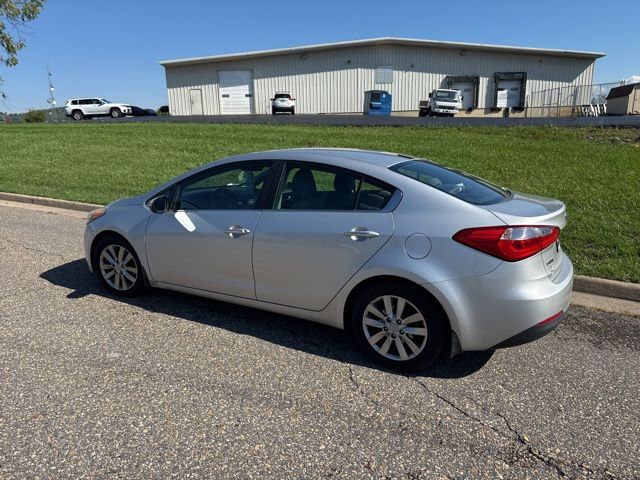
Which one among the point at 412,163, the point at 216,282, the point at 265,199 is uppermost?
the point at 412,163

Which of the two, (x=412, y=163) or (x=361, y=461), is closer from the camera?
(x=361, y=461)

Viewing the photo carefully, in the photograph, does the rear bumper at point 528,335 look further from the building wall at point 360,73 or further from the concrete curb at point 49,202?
the building wall at point 360,73

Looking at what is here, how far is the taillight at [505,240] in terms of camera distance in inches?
123

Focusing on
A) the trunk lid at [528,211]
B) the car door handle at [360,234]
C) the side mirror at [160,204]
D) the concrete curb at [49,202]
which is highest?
the trunk lid at [528,211]

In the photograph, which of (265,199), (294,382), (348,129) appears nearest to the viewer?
(294,382)

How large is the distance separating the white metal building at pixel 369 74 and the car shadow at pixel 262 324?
35712 millimetres

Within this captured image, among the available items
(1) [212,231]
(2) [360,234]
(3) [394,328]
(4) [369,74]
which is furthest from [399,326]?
(4) [369,74]

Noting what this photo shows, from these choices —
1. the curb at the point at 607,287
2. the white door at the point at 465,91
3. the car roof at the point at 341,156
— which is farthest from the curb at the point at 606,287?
the white door at the point at 465,91

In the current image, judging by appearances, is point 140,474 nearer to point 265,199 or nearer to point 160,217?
point 265,199

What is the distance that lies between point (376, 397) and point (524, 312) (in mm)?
1087

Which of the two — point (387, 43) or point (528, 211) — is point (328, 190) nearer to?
point (528, 211)

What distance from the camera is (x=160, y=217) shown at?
4.56 m

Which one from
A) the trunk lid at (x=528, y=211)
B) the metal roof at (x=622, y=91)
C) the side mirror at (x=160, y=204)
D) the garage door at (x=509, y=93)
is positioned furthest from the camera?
the garage door at (x=509, y=93)

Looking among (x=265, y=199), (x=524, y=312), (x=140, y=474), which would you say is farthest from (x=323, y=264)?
(x=140, y=474)
